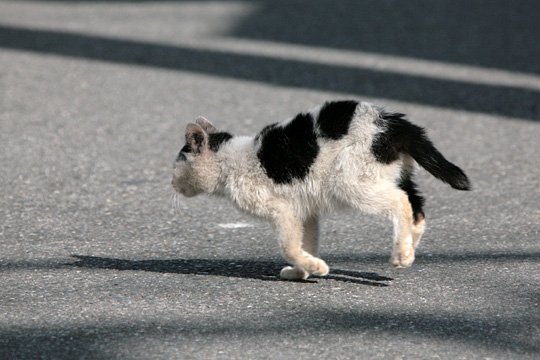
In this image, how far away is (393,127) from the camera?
5.24 m

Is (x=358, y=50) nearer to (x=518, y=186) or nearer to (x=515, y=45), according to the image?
(x=515, y=45)

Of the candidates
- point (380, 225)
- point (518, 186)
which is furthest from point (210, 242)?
point (518, 186)

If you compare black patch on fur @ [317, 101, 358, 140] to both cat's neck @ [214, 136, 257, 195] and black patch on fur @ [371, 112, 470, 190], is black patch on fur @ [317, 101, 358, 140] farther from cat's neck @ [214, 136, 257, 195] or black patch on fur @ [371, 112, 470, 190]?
cat's neck @ [214, 136, 257, 195]

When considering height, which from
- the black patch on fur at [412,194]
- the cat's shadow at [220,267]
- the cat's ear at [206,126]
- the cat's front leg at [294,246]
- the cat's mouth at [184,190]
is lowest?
the cat's shadow at [220,267]

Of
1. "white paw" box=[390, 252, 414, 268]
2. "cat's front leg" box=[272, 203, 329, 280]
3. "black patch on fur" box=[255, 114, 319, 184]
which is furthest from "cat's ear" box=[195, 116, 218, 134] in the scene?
"white paw" box=[390, 252, 414, 268]

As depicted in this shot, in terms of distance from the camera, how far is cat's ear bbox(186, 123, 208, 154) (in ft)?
18.3

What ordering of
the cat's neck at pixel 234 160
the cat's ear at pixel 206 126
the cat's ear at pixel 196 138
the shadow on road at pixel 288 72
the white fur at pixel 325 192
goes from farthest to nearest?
the shadow on road at pixel 288 72
the cat's ear at pixel 206 126
the cat's ear at pixel 196 138
the cat's neck at pixel 234 160
the white fur at pixel 325 192

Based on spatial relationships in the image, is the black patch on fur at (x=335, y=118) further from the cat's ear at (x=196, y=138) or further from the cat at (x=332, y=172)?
the cat's ear at (x=196, y=138)

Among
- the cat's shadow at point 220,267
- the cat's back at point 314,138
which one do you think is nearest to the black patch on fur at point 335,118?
the cat's back at point 314,138

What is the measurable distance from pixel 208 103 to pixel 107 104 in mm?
902

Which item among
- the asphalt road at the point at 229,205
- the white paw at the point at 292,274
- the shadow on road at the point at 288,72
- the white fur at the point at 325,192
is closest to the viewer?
the asphalt road at the point at 229,205

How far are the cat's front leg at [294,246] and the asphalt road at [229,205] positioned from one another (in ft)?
0.32

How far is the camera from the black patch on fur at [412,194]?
5.42 metres

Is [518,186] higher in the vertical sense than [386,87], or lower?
lower
